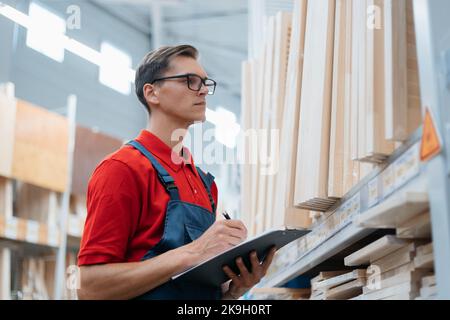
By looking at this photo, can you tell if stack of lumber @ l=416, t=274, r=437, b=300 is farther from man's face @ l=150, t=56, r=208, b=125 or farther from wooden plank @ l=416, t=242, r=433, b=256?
man's face @ l=150, t=56, r=208, b=125

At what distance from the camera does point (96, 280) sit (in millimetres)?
1557

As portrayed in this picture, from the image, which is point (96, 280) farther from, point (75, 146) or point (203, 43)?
point (203, 43)

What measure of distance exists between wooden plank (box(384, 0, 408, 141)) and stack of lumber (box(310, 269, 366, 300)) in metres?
0.56

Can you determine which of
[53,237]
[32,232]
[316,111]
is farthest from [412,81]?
[53,237]

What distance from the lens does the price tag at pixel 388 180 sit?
4.23 feet

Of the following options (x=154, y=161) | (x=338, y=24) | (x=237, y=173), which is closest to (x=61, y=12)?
(x=154, y=161)

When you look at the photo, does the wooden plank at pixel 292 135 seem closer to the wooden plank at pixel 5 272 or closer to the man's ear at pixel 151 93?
the man's ear at pixel 151 93

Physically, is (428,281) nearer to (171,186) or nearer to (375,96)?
(375,96)

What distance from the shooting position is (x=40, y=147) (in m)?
5.31

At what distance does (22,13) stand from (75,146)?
11.8 feet

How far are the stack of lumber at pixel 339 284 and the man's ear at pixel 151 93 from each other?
0.76 meters

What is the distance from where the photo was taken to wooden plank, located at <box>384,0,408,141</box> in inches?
49.6
